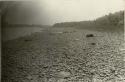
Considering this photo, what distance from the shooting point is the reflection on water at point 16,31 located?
5.58 feet

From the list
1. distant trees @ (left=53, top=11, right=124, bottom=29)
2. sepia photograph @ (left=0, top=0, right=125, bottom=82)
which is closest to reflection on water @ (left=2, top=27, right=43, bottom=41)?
sepia photograph @ (left=0, top=0, right=125, bottom=82)

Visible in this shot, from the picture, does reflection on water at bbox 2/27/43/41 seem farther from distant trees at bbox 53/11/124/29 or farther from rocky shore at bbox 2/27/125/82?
distant trees at bbox 53/11/124/29

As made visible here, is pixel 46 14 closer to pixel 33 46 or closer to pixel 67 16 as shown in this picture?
pixel 67 16

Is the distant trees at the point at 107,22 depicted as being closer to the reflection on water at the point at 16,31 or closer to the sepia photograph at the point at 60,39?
the sepia photograph at the point at 60,39

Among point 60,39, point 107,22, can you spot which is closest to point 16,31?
point 60,39

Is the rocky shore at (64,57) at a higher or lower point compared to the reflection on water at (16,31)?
lower

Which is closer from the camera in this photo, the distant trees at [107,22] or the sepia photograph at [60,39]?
the sepia photograph at [60,39]

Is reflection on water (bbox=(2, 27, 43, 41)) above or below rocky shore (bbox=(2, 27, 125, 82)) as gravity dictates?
above

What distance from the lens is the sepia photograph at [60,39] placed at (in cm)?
166

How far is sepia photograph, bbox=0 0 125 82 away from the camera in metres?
1.66

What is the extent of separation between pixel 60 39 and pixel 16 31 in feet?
1.21

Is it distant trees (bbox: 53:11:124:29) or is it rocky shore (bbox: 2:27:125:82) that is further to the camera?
distant trees (bbox: 53:11:124:29)

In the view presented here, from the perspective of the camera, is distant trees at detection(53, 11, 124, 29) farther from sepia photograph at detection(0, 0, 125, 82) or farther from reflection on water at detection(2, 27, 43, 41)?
reflection on water at detection(2, 27, 43, 41)

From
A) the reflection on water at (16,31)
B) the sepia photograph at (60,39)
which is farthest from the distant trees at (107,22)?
the reflection on water at (16,31)
